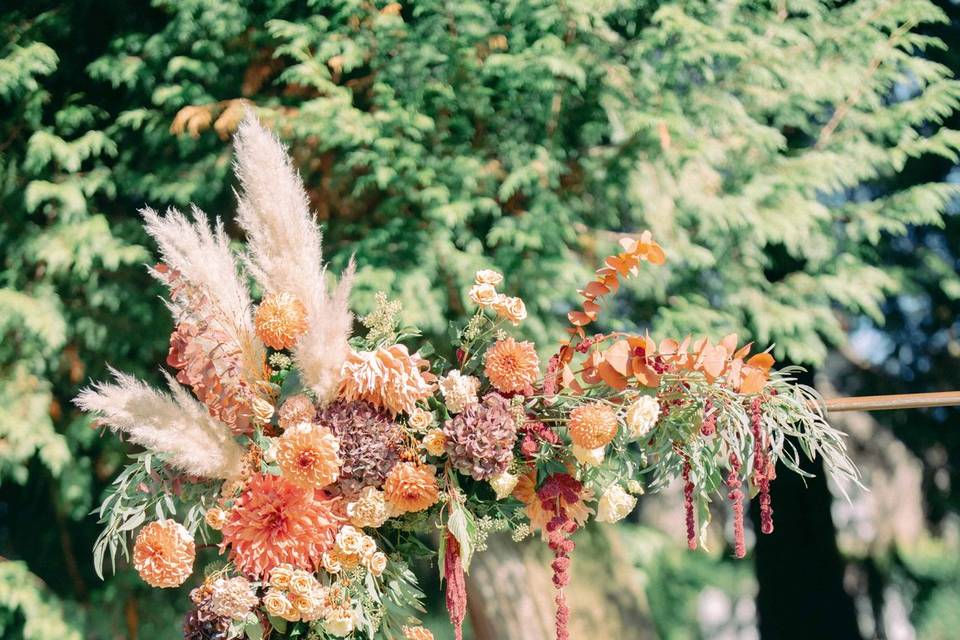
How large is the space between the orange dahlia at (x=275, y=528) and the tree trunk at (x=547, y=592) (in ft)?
11.2

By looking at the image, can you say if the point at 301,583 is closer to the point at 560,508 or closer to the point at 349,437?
the point at 349,437

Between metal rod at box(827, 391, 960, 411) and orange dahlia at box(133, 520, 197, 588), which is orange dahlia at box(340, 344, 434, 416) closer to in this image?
orange dahlia at box(133, 520, 197, 588)

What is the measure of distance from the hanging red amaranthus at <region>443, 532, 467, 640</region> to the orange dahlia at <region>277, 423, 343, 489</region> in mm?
277

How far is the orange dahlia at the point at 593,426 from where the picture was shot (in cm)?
190

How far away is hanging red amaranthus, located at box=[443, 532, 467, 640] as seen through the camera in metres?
1.92

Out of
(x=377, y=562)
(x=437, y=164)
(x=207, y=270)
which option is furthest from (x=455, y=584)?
(x=437, y=164)

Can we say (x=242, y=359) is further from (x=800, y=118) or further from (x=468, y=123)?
(x=800, y=118)

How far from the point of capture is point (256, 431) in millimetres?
1961

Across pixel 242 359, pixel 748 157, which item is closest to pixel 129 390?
pixel 242 359

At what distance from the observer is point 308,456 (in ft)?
6.05

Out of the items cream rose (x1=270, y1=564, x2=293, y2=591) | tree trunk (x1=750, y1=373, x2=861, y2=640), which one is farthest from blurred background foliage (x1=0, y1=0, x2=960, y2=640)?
cream rose (x1=270, y1=564, x2=293, y2=591)

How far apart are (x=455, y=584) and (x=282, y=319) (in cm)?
58

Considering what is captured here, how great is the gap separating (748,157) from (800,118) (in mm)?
389

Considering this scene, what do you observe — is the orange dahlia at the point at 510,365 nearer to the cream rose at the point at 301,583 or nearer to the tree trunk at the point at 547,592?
the cream rose at the point at 301,583
